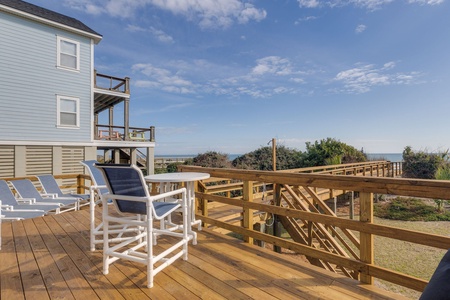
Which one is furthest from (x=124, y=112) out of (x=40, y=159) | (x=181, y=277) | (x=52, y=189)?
(x=181, y=277)

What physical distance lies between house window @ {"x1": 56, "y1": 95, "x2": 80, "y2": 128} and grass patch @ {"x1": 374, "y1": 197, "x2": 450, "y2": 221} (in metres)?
12.7

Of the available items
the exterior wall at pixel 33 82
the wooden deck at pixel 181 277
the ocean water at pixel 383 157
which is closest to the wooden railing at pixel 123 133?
the exterior wall at pixel 33 82

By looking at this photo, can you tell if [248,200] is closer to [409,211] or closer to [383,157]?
[409,211]

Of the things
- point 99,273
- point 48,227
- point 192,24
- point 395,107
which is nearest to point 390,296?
point 99,273

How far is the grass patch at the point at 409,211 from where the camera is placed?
9.05 metres

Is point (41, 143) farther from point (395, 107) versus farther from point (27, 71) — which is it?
point (395, 107)

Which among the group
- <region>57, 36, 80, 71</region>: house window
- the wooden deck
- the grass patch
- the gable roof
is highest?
the gable roof

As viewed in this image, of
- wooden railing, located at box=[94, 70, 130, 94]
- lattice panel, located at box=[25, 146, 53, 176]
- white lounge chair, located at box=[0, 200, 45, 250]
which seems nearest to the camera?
white lounge chair, located at box=[0, 200, 45, 250]

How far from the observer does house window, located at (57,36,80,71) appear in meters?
8.98

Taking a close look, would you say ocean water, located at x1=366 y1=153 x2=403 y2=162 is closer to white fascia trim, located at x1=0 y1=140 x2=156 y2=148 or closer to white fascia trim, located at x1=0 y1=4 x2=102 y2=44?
white fascia trim, located at x1=0 y1=140 x2=156 y2=148

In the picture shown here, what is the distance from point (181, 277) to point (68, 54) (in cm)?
1032

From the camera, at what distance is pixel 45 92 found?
866cm

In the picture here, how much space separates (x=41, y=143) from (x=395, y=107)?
66.2 feet

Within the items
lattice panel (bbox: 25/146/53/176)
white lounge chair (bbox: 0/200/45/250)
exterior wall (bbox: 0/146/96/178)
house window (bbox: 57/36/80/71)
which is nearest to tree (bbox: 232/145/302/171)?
exterior wall (bbox: 0/146/96/178)
